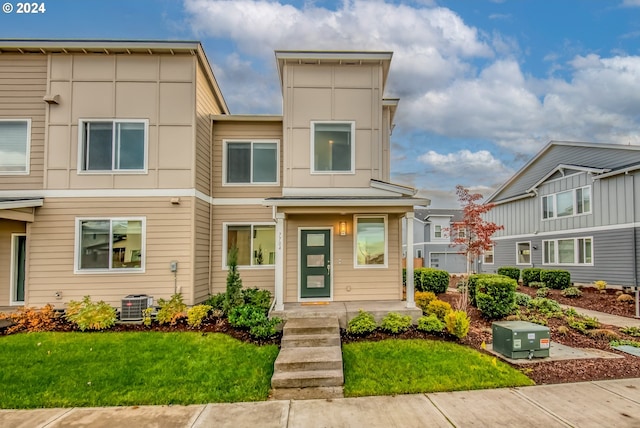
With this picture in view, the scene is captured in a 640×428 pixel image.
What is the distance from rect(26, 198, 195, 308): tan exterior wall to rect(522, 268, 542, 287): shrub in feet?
54.5

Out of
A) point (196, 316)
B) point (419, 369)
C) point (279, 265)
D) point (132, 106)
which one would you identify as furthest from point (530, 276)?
point (132, 106)

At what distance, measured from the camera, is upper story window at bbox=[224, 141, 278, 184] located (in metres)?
11.0

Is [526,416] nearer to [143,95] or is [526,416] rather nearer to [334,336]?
[334,336]

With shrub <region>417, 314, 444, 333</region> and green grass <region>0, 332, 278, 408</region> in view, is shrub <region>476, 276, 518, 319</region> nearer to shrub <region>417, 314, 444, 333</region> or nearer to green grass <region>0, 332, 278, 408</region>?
shrub <region>417, 314, 444, 333</region>

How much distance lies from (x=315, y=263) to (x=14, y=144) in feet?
28.6

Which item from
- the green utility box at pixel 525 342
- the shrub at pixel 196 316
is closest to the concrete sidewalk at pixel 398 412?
the green utility box at pixel 525 342

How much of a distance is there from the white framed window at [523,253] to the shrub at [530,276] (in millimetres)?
2422

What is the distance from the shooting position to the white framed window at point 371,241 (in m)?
9.66

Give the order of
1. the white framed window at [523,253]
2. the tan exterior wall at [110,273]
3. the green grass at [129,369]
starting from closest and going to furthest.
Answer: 1. the green grass at [129,369]
2. the tan exterior wall at [110,273]
3. the white framed window at [523,253]

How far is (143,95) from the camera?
942 centimetres

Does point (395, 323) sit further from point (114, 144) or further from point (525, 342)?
point (114, 144)

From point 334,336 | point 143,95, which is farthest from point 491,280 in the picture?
point 143,95

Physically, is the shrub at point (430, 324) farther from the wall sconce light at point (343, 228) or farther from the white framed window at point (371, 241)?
the wall sconce light at point (343, 228)

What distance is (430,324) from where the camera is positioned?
751 centimetres
